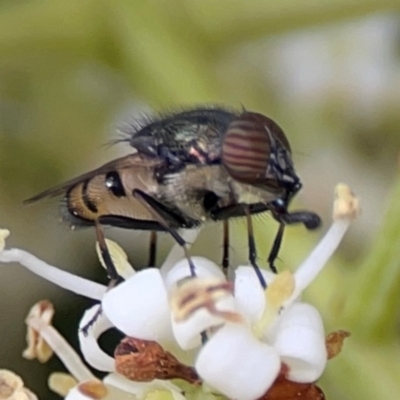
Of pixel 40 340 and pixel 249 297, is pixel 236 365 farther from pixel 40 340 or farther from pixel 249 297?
pixel 40 340

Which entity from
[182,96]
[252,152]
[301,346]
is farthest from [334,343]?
[182,96]

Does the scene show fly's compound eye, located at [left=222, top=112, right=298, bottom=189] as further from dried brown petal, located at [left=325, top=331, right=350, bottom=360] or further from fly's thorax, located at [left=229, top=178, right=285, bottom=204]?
dried brown petal, located at [left=325, top=331, right=350, bottom=360]

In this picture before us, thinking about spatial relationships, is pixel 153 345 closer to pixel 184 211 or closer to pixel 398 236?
pixel 184 211

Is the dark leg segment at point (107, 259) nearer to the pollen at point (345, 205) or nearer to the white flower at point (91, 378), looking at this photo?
the white flower at point (91, 378)

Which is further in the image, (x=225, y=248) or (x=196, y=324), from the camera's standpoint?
(x=225, y=248)

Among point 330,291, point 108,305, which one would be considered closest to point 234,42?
point 330,291

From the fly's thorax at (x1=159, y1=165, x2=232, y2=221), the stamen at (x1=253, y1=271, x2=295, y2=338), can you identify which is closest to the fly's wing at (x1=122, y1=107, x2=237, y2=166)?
the fly's thorax at (x1=159, y1=165, x2=232, y2=221)

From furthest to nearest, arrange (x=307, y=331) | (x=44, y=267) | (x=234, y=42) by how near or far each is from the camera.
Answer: (x=234, y=42) < (x=44, y=267) < (x=307, y=331)
